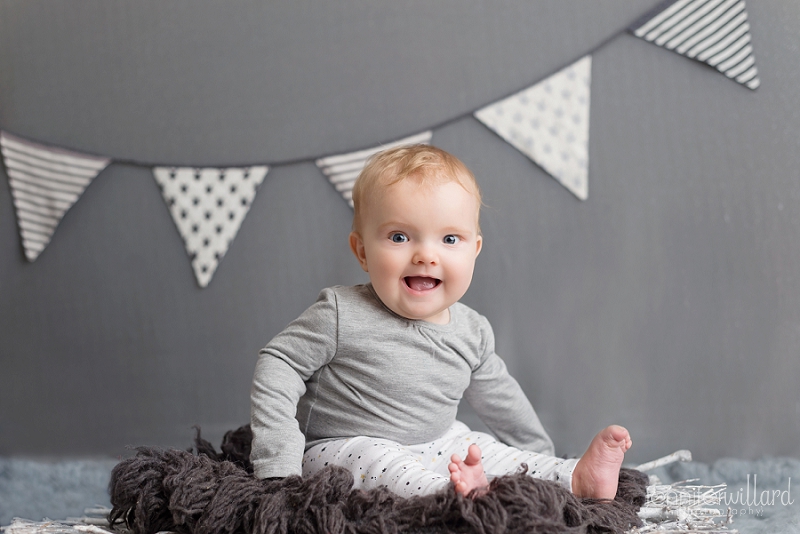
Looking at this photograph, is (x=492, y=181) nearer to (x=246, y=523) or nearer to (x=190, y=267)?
(x=190, y=267)

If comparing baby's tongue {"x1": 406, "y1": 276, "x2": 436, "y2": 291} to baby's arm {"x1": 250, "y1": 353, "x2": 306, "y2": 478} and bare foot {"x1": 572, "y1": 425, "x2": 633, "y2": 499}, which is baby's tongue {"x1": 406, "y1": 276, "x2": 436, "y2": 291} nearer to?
baby's arm {"x1": 250, "y1": 353, "x2": 306, "y2": 478}

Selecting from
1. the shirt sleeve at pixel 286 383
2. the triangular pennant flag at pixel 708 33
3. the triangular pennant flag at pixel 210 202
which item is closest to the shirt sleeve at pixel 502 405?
the shirt sleeve at pixel 286 383

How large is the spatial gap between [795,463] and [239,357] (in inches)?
51.3

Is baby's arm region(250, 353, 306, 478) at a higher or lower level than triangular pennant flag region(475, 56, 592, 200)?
lower

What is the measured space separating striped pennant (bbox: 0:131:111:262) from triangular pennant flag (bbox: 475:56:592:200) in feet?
3.08

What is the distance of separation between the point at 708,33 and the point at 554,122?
395 mm

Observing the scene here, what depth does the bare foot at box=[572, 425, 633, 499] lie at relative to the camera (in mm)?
1011

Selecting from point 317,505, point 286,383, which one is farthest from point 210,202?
point 317,505

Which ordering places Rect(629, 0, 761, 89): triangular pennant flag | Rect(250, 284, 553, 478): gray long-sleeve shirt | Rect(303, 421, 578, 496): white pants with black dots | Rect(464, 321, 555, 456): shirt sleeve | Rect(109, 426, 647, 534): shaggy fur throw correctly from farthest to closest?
1. Rect(629, 0, 761, 89): triangular pennant flag
2. Rect(464, 321, 555, 456): shirt sleeve
3. Rect(250, 284, 553, 478): gray long-sleeve shirt
4. Rect(303, 421, 578, 496): white pants with black dots
5. Rect(109, 426, 647, 534): shaggy fur throw

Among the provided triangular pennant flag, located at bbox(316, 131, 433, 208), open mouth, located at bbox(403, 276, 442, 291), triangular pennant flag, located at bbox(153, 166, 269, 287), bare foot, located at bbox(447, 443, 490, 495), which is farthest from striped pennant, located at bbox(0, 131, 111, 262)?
bare foot, located at bbox(447, 443, 490, 495)

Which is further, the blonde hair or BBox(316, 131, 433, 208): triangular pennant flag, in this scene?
BBox(316, 131, 433, 208): triangular pennant flag

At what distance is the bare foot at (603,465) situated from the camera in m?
1.01

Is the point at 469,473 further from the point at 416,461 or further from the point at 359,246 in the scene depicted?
the point at 359,246

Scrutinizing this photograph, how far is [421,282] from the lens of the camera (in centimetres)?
112
